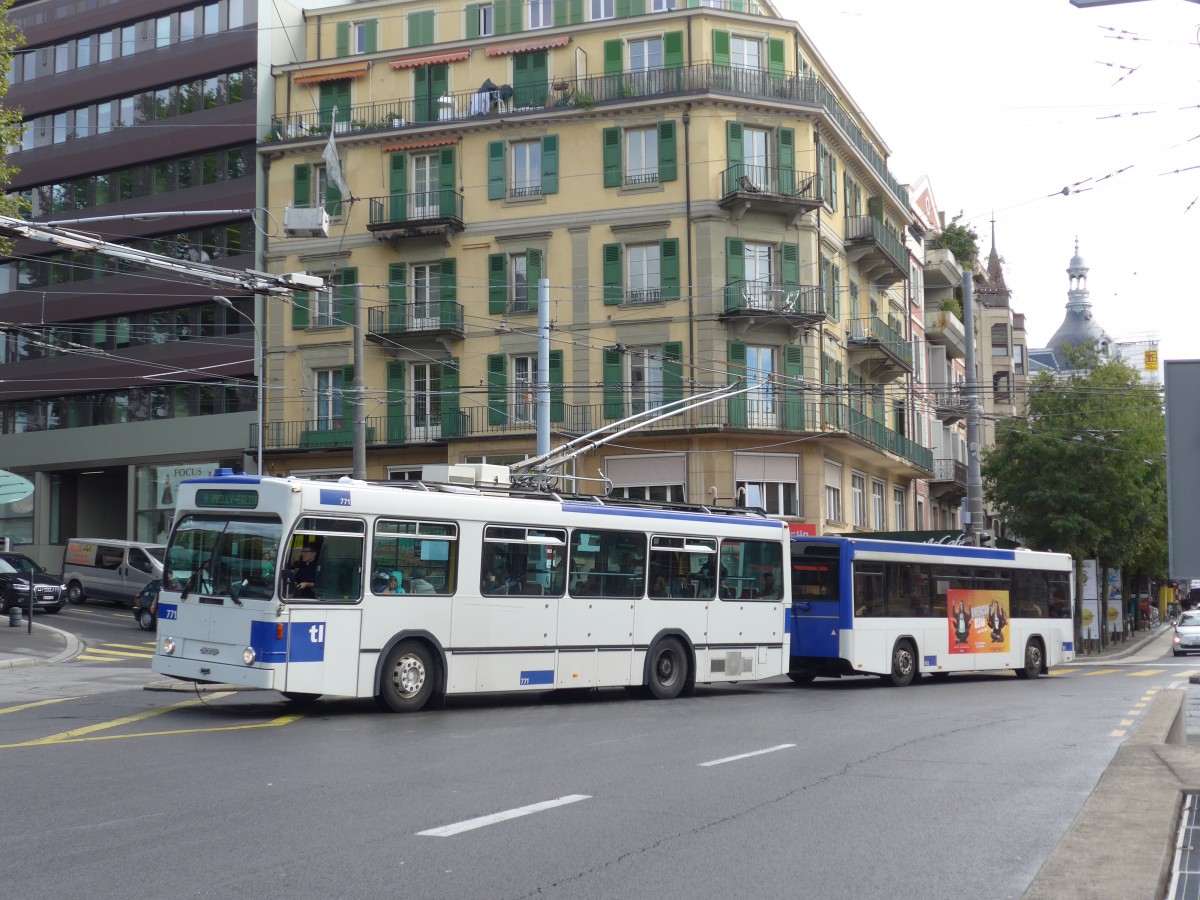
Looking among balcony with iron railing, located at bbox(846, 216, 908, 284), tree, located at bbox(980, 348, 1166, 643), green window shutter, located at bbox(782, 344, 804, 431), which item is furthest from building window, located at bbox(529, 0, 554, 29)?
tree, located at bbox(980, 348, 1166, 643)

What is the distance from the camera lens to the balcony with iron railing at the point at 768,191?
41188mm

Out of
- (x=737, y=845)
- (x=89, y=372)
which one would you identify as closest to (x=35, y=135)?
(x=89, y=372)

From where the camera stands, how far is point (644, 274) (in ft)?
139

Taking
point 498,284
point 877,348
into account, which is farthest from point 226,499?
point 877,348

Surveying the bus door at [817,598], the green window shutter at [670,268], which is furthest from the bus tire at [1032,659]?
the green window shutter at [670,268]

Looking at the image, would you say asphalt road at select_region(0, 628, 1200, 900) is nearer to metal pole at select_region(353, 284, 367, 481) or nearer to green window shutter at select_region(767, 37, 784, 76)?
metal pole at select_region(353, 284, 367, 481)

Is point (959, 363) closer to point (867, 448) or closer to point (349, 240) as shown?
point (867, 448)

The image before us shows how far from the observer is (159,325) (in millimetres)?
49031

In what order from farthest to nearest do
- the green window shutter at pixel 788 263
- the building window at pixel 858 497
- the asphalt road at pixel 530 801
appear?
1. the building window at pixel 858 497
2. the green window shutter at pixel 788 263
3. the asphalt road at pixel 530 801

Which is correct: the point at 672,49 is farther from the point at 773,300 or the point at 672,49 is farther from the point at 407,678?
the point at 407,678

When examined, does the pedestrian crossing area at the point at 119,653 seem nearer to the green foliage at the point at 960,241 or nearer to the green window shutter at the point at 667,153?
the green window shutter at the point at 667,153

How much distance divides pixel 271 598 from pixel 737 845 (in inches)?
337

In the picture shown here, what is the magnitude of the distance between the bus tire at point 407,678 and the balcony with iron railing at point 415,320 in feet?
86.7

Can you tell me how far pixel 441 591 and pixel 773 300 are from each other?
2624cm
